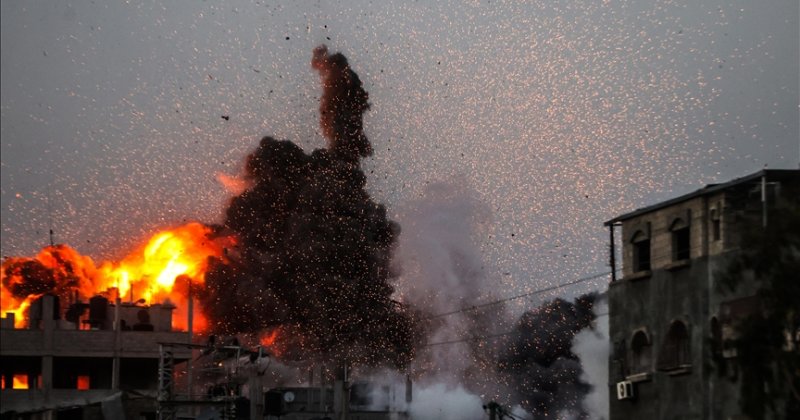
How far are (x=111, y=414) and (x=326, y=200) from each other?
35.2 metres

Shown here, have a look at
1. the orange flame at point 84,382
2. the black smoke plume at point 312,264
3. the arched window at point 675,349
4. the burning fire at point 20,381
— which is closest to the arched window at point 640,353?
the arched window at point 675,349

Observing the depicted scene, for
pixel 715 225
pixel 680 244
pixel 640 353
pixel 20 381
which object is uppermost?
pixel 715 225

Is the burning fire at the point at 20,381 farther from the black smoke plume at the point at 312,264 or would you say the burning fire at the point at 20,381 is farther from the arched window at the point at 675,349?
the arched window at the point at 675,349

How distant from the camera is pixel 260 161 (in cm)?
11056

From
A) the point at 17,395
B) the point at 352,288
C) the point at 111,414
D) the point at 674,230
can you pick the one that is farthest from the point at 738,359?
the point at 352,288

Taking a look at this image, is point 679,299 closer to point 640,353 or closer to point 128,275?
point 640,353

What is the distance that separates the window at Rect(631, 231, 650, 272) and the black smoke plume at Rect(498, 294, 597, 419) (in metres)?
57.5

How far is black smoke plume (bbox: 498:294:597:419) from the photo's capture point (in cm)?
11569

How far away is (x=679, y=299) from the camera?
5350 cm

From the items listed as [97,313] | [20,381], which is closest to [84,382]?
[20,381]

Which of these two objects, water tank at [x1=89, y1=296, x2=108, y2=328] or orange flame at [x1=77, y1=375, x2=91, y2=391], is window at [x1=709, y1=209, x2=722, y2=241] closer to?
orange flame at [x1=77, y1=375, x2=91, y2=391]

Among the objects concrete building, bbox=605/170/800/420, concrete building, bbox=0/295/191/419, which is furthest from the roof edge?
concrete building, bbox=0/295/191/419

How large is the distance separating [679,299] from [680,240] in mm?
2308

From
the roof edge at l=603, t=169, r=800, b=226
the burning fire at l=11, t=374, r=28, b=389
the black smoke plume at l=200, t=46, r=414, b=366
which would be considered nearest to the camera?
the roof edge at l=603, t=169, r=800, b=226
